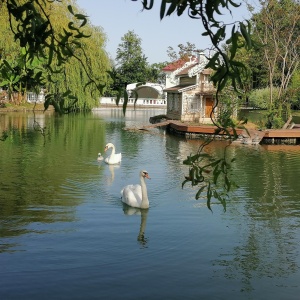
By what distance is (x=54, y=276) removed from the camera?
8.75m

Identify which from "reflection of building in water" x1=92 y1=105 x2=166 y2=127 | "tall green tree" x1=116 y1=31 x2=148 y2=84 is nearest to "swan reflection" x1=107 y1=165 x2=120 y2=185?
"reflection of building in water" x1=92 y1=105 x2=166 y2=127

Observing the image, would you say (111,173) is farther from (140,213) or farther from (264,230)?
(264,230)

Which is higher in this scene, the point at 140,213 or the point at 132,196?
the point at 132,196

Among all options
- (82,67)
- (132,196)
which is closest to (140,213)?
(132,196)

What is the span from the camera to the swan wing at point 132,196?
520 inches

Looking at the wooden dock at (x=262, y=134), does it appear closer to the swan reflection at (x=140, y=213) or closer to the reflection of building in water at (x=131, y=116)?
the reflection of building in water at (x=131, y=116)

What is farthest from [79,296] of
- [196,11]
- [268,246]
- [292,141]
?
[292,141]

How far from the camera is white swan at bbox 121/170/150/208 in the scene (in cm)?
1315

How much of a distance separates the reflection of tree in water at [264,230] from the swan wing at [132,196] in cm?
203

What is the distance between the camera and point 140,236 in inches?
438

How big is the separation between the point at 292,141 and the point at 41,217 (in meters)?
20.7

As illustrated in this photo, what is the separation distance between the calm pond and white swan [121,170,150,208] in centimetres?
23

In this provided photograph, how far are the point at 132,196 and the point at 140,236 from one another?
90.3 inches

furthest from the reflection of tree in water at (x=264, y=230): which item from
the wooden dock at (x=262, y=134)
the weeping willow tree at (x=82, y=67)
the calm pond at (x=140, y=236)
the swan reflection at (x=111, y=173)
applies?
the weeping willow tree at (x=82, y=67)
